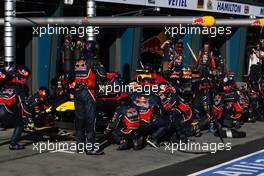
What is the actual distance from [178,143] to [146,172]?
2.42 metres

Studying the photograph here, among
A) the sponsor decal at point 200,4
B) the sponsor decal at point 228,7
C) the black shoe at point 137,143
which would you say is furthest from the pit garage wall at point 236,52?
the black shoe at point 137,143

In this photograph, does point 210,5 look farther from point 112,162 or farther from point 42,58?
point 112,162

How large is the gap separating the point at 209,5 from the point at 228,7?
177cm

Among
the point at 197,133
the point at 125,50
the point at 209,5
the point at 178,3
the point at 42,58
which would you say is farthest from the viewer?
the point at 209,5

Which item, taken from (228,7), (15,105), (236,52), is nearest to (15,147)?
(15,105)

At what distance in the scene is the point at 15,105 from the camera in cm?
921

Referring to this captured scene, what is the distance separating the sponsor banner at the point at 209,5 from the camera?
1887 centimetres

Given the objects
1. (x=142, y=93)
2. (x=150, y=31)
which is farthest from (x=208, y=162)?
(x=150, y=31)

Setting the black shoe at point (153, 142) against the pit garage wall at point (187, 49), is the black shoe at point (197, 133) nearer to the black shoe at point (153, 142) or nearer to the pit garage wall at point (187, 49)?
the black shoe at point (153, 142)

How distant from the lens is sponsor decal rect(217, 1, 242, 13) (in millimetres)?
23386

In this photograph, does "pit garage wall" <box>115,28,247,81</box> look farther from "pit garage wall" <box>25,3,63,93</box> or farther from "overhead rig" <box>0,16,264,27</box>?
"overhead rig" <box>0,16,264,27</box>

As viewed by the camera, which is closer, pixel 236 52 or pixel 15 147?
pixel 15 147

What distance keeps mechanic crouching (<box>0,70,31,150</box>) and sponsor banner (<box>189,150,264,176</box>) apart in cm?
329

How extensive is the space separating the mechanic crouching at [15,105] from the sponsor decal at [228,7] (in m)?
15.4
